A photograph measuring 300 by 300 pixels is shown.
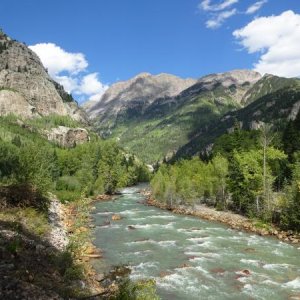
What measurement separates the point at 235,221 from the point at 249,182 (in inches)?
328

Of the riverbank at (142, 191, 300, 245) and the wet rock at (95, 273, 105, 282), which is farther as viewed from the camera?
the riverbank at (142, 191, 300, 245)

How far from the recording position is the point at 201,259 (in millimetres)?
45219

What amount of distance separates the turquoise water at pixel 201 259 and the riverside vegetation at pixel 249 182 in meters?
7.81

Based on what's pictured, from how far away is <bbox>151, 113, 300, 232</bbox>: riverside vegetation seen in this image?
211ft

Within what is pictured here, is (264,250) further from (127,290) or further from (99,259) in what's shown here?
(127,290)

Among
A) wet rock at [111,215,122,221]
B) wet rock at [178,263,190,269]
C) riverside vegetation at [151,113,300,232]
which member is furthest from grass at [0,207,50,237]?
riverside vegetation at [151,113,300,232]

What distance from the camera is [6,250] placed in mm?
27844

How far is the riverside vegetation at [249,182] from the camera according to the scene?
6441 cm

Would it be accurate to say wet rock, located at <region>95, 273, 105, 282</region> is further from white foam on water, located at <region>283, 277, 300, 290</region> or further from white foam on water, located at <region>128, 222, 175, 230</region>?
white foam on water, located at <region>128, 222, 175, 230</region>

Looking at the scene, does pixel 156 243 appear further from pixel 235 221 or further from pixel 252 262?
pixel 235 221

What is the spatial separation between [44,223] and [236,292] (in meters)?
26.7

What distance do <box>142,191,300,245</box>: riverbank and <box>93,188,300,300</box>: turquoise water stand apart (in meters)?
2.30

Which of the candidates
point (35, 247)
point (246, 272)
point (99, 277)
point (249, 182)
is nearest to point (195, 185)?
point (249, 182)

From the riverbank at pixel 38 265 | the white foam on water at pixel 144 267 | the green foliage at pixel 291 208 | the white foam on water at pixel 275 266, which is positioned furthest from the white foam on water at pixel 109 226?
the white foam on water at pixel 275 266
